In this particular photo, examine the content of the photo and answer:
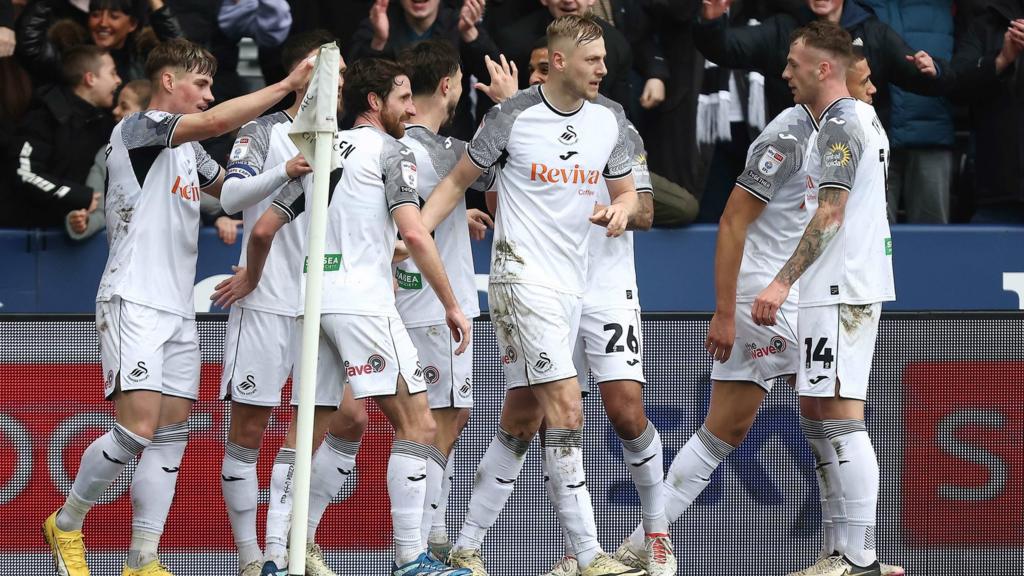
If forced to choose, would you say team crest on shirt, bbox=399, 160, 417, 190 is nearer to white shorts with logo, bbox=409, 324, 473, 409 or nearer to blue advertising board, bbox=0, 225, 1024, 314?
white shorts with logo, bbox=409, 324, 473, 409

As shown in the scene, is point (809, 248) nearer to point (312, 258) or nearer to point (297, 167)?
point (297, 167)

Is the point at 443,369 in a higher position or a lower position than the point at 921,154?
lower

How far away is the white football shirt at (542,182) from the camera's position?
24.1ft

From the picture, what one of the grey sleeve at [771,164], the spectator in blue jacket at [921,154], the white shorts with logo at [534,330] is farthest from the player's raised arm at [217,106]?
the spectator in blue jacket at [921,154]

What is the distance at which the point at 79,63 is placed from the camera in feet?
31.6

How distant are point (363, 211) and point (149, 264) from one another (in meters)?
1.07

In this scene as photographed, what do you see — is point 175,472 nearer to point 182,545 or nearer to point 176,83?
point 182,545

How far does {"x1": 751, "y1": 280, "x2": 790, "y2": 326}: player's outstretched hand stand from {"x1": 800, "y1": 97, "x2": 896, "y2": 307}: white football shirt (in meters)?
0.20

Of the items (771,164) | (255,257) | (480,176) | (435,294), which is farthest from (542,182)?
(255,257)

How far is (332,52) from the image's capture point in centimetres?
589

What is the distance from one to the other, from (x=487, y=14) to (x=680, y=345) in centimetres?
309

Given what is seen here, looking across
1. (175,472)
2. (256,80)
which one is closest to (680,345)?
(175,472)

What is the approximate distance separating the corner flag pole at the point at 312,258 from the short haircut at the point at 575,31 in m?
1.73

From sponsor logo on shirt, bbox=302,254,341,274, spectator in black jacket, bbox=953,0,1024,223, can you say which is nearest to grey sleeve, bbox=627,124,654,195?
sponsor logo on shirt, bbox=302,254,341,274
